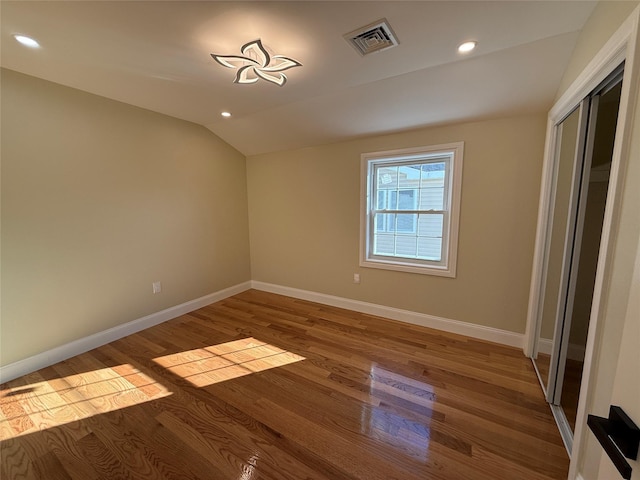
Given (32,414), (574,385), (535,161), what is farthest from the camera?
(535,161)

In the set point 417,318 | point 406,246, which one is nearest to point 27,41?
point 406,246

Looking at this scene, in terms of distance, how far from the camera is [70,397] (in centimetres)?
187

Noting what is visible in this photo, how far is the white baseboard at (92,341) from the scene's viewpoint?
2076 mm

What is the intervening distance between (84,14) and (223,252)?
278cm

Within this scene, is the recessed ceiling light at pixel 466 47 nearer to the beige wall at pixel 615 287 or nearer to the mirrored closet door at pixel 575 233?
the beige wall at pixel 615 287

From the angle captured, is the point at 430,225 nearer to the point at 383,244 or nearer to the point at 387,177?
the point at 383,244

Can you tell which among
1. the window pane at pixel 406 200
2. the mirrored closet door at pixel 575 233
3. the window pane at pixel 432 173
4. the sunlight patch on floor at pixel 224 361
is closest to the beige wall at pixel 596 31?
the mirrored closet door at pixel 575 233

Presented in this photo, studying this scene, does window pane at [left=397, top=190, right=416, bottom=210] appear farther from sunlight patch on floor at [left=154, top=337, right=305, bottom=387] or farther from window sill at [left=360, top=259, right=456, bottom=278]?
sunlight patch on floor at [left=154, top=337, right=305, bottom=387]

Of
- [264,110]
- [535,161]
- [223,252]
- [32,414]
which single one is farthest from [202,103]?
[535,161]

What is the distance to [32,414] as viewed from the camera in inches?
67.5

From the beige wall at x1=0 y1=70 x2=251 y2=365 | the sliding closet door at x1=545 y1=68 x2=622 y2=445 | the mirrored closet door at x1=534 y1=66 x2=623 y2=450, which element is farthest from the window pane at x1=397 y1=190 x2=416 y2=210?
the beige wall at x1=0 y1=70 x2=251 y2=365

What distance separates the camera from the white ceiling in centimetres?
138

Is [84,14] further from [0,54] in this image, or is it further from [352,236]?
[352,236]

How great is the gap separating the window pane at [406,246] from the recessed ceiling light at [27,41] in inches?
134
